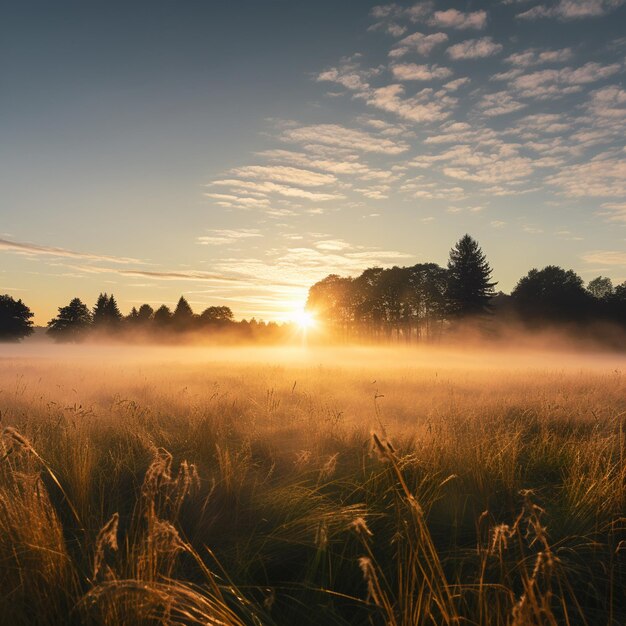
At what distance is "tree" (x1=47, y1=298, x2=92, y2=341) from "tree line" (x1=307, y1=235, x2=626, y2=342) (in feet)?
107

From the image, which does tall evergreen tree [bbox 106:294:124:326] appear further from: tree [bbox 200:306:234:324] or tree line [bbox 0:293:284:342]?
tree [bbox 200:306:234:324]

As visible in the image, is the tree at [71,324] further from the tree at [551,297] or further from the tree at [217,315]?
→ the tree at [551,297]

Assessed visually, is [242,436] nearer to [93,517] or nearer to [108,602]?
[93,517]

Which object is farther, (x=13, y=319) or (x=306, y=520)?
(x=13, y=319)

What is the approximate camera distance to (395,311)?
191ft

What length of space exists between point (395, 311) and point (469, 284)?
14.7 metres

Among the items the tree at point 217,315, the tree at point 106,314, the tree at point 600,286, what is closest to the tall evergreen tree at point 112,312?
the tree at point 106,314

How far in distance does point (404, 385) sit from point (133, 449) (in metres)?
8.54

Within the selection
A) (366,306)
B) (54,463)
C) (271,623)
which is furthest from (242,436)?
(366,306)

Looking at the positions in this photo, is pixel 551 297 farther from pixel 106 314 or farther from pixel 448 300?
pixel 106 314

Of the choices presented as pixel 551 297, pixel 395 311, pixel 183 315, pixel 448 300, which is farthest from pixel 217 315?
pixel 551 297

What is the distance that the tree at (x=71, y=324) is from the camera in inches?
2453

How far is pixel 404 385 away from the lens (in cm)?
1273

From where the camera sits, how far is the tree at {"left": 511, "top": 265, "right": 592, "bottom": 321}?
4628cm
